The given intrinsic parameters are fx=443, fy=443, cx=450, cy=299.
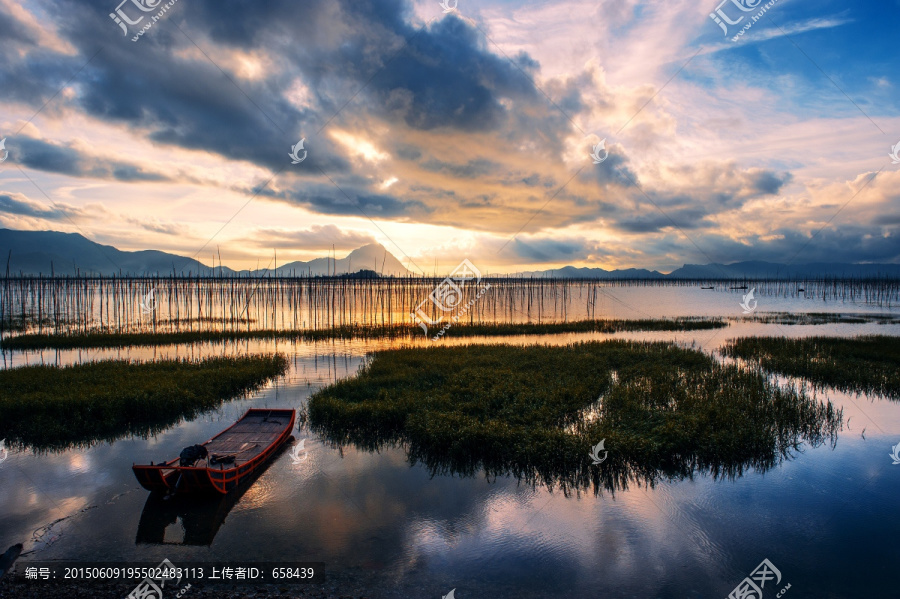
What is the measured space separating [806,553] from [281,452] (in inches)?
446

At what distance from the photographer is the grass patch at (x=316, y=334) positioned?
1016 inches

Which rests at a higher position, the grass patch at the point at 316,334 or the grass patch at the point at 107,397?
the grass patch at the point at 316,334

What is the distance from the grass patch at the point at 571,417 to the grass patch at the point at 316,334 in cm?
1208

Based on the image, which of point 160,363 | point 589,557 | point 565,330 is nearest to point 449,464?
point 589,557

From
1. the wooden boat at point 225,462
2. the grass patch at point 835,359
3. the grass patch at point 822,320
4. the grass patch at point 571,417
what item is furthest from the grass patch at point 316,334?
the wooden boat at point 225,462

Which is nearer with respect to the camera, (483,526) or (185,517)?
(483,526)

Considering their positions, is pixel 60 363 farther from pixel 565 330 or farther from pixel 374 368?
pixel 565 330

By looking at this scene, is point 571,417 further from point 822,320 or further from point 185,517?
point 822,320

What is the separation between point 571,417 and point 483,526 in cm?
551

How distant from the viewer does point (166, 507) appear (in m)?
8.83

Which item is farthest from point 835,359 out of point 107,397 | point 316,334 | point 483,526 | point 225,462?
point 107,397

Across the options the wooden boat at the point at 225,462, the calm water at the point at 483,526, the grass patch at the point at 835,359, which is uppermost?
the grass patch at the point at 835,359

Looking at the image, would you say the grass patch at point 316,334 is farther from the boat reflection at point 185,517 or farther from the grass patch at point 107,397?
the boat reflection at point 185,517

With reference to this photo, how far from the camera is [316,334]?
3059 cm
